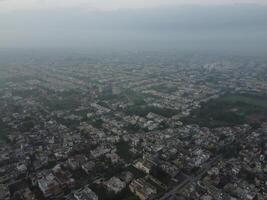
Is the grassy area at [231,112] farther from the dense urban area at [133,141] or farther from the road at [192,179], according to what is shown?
the road at [192,179]

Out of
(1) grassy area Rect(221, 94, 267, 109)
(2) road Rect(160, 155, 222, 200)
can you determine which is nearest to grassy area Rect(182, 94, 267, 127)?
(1) grassy area Rect(221, 94, 267, 109)

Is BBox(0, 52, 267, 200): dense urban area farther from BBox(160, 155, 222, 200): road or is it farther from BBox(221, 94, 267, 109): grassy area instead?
BBox(221, 94, 267, 109): grassy area

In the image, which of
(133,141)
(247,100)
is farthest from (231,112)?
(133,141)

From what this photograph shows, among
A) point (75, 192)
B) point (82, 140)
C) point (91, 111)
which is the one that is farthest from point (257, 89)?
point (75, 192)

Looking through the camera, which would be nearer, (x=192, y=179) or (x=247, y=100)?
(x=192, y=179)

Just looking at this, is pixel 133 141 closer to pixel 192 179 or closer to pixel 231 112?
pixel 192 179
